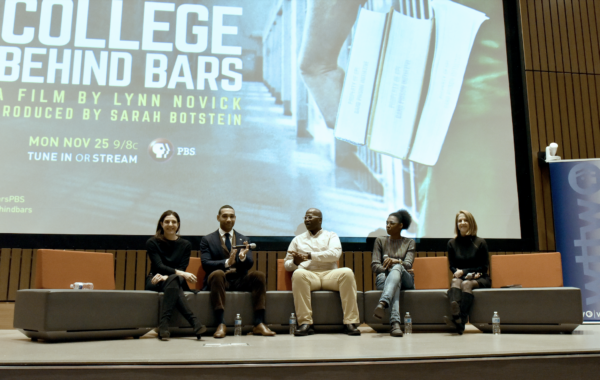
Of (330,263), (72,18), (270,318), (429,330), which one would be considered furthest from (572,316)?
(72,18)

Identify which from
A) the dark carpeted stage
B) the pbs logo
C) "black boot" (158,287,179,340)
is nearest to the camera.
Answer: the dark carpeted stage

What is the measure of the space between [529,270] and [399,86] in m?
2.29

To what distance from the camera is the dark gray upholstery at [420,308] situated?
11.9 feet

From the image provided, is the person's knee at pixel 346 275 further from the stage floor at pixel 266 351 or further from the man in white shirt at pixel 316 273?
the stage floor at pixel 266 351

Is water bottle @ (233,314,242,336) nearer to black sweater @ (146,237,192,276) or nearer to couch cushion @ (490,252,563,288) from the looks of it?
black sweater @ (146,237,192,276)

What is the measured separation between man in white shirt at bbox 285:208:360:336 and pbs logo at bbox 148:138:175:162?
1695 mm

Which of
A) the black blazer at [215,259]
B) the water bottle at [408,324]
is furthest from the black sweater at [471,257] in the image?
the black blazer at [215,259]

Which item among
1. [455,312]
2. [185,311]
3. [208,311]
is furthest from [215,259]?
[455,312]

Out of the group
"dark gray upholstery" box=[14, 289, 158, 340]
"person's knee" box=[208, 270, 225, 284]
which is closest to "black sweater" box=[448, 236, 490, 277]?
"person's knee" box=[208, 270, 225, 284]

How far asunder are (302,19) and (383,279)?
2.89 m

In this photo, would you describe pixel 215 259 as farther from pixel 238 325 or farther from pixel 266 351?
pixel 266 351

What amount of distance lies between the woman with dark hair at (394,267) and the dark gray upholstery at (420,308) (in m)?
0.09

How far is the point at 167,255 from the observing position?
3574 millimetres

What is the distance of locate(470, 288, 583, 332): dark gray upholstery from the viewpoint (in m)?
3.39
